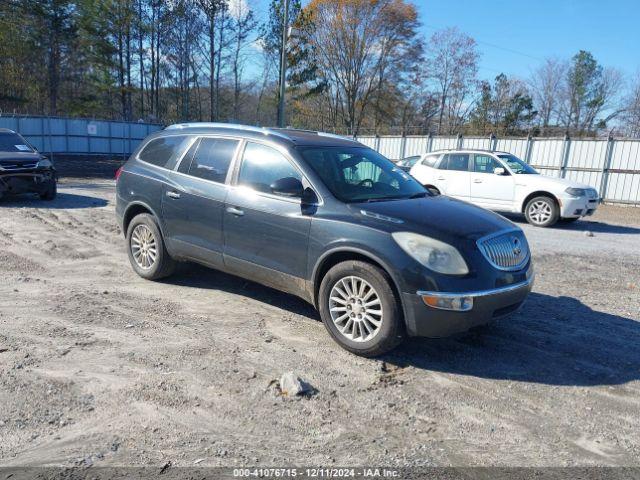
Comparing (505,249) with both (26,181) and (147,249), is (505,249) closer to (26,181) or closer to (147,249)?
(147,249)

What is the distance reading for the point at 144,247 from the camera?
6133mm

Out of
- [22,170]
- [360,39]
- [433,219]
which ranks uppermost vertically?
[360,39]

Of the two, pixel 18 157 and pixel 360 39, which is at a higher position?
pixel 360 39

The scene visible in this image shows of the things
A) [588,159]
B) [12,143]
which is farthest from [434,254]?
[588,159]

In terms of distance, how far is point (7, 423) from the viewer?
307 cm

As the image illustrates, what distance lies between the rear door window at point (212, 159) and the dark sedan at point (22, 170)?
7698mm

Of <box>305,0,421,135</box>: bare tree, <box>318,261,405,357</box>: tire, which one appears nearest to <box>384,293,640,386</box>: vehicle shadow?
<box>318,261,405,357</box>: tire

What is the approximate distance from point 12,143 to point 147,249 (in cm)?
835

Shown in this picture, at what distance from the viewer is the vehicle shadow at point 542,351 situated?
4.05 metres

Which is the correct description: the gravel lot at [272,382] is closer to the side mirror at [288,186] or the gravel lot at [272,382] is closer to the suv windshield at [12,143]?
the side mirror at [288,186]

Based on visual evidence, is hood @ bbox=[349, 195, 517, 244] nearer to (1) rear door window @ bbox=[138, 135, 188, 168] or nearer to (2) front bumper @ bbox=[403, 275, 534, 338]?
(2) front bumper @ bbox=[403, 275, 534, 338]

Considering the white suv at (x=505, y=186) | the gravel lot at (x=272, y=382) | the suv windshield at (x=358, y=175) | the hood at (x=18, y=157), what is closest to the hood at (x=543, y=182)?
the white suv at (x=505, y=186)

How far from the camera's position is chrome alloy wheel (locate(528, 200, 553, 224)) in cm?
1209

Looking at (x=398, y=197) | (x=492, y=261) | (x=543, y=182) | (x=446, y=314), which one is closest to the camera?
(x=446, y=314)
